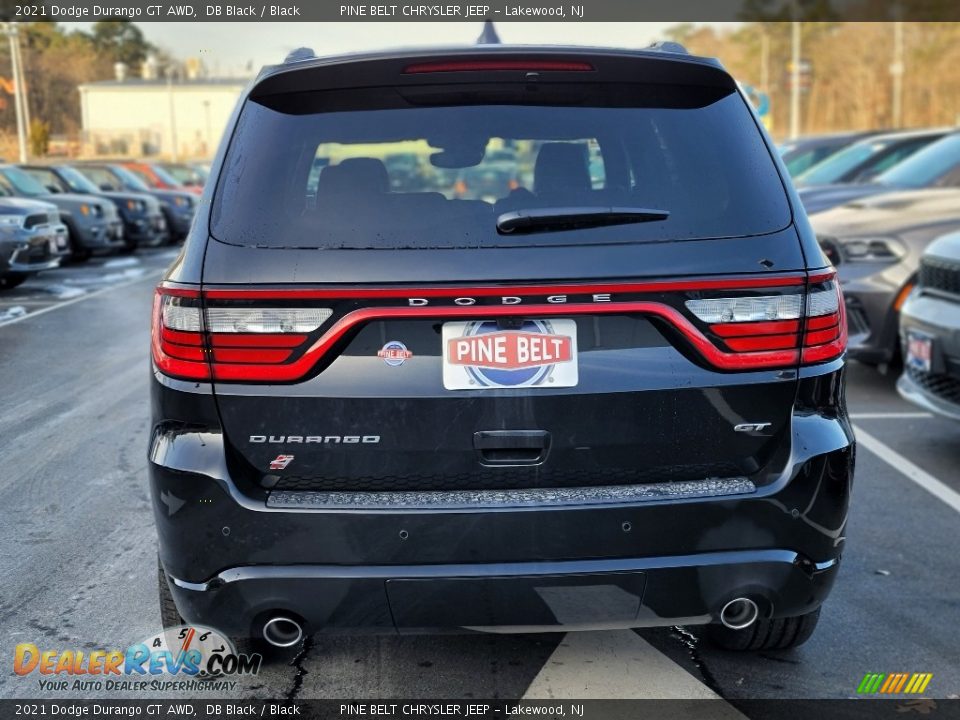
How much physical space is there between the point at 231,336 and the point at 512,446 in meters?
0.73

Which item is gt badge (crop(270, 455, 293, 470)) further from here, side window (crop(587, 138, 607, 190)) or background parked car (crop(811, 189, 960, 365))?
background parked car (crop(811, 189, 960, 365))

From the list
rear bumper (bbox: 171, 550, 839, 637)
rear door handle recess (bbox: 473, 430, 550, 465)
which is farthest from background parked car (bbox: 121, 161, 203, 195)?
rear door handle recess (bbox: 473, 430, 550, 465)

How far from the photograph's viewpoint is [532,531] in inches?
107

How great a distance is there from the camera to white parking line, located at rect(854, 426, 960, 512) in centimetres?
536

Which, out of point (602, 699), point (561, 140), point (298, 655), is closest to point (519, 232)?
point (561, 140)

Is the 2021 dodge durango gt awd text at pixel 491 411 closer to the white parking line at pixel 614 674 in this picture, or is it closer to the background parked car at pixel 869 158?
the white parking line at pixel 614 674

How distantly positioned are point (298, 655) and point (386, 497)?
3.52 ft

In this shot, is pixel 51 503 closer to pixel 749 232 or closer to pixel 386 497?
pixel 386 497

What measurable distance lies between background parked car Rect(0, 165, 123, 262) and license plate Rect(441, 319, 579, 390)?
53.0ft

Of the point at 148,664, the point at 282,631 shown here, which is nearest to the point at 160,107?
the point at 148,664

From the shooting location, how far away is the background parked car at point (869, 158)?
13.5m

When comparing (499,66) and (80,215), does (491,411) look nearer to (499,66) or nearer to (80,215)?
(499,66)

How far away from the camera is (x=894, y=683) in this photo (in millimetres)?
3361

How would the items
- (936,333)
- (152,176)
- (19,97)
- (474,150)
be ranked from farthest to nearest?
(19,97)
(152,176)
(936,333)
(474,150)
